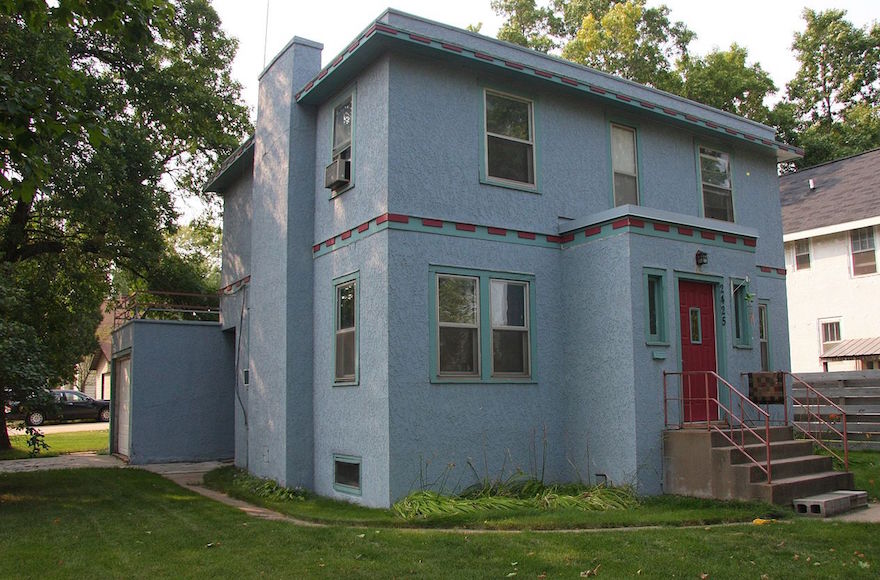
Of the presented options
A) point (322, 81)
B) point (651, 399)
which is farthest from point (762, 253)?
point (322, 81)

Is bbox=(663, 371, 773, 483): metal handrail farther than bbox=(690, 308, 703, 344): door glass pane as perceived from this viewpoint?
No

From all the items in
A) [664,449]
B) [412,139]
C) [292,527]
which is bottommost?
[292,527]

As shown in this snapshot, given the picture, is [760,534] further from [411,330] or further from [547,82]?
[547,82]

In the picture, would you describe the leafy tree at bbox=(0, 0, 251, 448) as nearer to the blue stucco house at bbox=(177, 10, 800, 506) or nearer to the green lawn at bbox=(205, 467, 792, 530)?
the blue stucco house at bbox=(177, 10, 800, 506)

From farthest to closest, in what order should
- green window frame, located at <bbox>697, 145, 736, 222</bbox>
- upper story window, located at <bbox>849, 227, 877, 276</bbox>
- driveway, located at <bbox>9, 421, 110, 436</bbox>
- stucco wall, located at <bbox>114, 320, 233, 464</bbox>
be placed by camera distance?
driveway, located at <bbox>9, 421, 110, 436</bbox>
upper story window, located at <bbox>849, 227, 877, 276</bbox>
stucco wall, located at <bbox>114, 320, 233, 464</bbox>
green window frame, located at <bbox>697, 145, 736, 222</bbox>

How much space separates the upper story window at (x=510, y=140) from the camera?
10820 mm

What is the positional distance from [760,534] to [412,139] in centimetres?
622

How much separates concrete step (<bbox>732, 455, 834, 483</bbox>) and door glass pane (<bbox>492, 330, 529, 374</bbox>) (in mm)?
3048

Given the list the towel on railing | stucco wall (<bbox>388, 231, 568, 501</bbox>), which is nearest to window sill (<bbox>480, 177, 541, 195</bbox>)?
stucco wall (<bbox>388, 231, 568, 501</bbox>)

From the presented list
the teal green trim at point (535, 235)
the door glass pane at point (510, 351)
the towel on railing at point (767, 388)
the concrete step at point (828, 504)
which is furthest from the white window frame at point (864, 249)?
the door glass pane at point (510, 351)

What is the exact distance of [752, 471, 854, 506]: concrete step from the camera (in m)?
8.71

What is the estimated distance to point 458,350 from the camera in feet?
33.0

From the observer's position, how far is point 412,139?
32.8 ft

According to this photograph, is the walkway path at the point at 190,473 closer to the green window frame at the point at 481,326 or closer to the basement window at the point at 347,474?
the basement window at the point at 347,474
